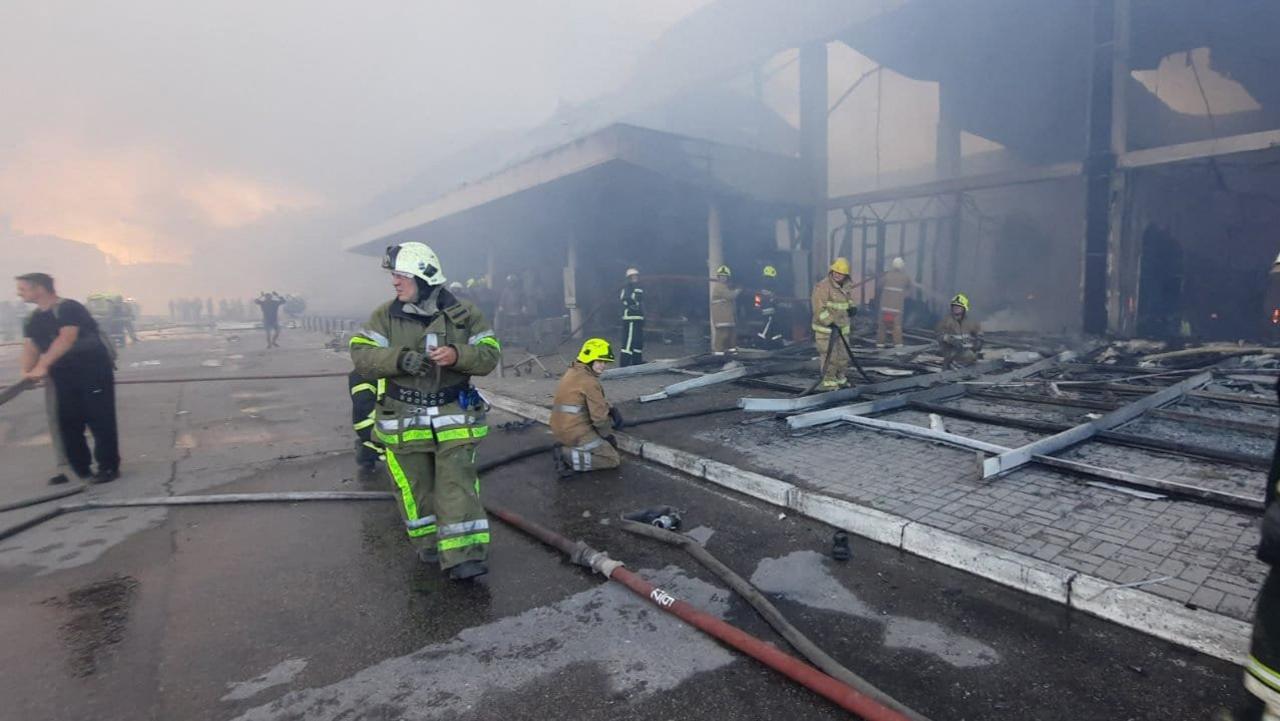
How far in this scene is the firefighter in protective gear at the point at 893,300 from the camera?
11672 millimetres

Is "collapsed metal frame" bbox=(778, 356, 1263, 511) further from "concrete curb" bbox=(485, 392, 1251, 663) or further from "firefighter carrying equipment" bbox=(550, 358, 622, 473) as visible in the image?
"firefighter carrying equipment" bbox=(550, 358, 622, 473)

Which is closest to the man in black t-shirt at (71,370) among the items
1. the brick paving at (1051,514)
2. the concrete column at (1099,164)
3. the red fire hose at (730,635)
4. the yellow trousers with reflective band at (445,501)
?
the yellow trousers with reflective band at (445,501)

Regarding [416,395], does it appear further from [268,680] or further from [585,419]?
[585,419]

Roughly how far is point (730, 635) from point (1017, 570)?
1587mm

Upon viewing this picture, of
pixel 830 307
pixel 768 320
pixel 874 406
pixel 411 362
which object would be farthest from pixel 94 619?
pixel 768 320

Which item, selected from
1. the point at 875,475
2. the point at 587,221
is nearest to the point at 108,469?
the point at 875,475

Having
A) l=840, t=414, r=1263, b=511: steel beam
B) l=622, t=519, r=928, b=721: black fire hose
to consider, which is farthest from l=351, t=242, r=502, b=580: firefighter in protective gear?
l=840, t=414, r=1263, b=511: steel beam

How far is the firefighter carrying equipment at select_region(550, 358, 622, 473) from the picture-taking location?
17.0 ft

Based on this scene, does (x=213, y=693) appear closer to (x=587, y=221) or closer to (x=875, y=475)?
(x=875, y=475)

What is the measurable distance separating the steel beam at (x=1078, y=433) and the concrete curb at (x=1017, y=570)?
1.17 m

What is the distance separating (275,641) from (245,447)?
15.1ft

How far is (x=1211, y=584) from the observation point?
2.74m

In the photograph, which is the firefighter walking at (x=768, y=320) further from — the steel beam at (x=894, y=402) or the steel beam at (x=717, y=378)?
the steel beam at (x=894, y=402)

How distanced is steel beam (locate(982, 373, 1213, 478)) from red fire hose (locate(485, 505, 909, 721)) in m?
2.65
